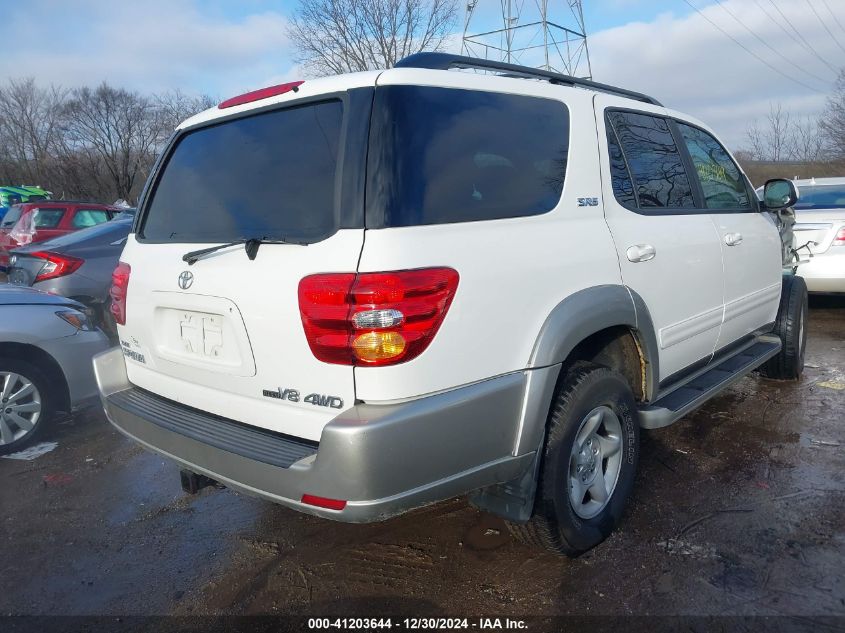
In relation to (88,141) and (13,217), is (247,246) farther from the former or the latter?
(88,141)

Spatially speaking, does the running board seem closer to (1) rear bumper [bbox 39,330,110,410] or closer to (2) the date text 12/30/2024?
(2) the date text 12/30/2024

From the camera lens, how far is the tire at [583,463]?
2527mm

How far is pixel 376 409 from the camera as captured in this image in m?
2.04

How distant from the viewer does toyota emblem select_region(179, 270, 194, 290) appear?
2480 mm

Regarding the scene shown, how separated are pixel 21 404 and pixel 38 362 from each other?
31cm

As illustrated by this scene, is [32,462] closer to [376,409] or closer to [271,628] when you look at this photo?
[271,628]

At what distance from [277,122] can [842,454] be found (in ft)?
12.1

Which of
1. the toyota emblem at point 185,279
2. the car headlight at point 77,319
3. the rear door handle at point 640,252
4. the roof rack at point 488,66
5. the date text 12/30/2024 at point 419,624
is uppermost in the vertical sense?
the roof rack at point 488,66

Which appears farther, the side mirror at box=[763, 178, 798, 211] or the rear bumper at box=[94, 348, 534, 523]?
the side mirror at box=[763, 178, 798, 211]

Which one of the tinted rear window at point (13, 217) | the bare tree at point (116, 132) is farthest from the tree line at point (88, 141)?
the tinted rear window at point (13, 217)

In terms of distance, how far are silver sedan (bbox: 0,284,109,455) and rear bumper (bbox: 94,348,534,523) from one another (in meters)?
2.55

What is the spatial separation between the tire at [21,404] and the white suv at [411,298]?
69.2 inches

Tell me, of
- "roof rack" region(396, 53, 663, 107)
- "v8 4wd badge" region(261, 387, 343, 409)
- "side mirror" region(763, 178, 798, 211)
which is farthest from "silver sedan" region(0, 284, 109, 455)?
"side mirror" region(763, 178, 798, 211)

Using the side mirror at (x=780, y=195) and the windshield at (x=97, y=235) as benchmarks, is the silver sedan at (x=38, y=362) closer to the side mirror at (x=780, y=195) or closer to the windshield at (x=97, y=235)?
the windshield at (x=97, y=235)
